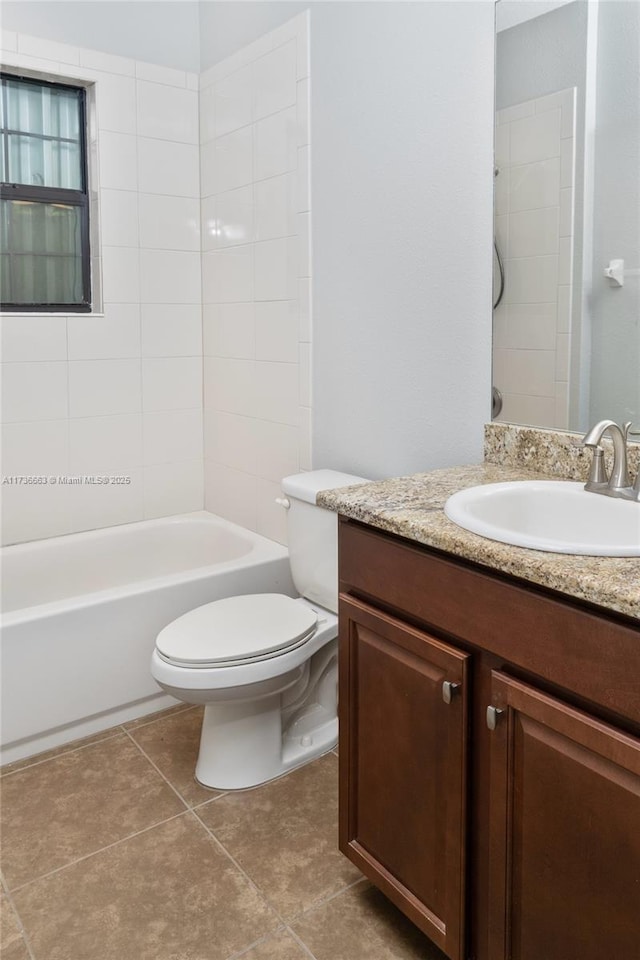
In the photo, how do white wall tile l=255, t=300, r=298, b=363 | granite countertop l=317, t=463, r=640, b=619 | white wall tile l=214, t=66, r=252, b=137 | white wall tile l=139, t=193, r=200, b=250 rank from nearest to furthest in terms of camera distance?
granite countertop l=317, t=463, r=640, b=619 < white wall tile l=255, t=300, r=298, b=363 < white wall tile l=214, t=66, r=252, b=137 < white wall tile l=139, t=193, r=200, b=250

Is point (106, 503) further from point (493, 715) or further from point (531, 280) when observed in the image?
point (493, 715)

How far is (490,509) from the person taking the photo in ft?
4.82

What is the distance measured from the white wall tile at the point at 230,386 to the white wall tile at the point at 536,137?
129cm

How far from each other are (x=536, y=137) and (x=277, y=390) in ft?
4.08

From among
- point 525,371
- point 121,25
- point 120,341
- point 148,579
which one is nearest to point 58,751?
point 148,579

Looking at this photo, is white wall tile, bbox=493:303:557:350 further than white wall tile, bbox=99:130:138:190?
No

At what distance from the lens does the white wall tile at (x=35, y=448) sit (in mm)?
2713

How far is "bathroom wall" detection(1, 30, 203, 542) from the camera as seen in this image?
8.92ft

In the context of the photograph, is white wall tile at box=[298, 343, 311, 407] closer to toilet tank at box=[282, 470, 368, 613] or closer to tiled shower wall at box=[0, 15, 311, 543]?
tiled shower wall at box=[0, 15, 311, 543]

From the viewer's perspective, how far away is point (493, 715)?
46.8 inches

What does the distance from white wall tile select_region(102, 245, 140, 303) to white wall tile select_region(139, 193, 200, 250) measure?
0.08m

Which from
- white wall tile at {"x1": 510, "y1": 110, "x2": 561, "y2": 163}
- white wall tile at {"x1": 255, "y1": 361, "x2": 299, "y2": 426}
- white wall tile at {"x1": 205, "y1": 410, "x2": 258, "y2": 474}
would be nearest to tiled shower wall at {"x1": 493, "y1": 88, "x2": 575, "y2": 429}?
white wall tile at {"x1": 510, "y1": 110, "x2": 561, "y2": 163}

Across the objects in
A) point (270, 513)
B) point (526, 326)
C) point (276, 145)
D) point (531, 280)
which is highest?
point (276, 145)

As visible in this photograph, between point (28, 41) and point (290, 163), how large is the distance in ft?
3.25
